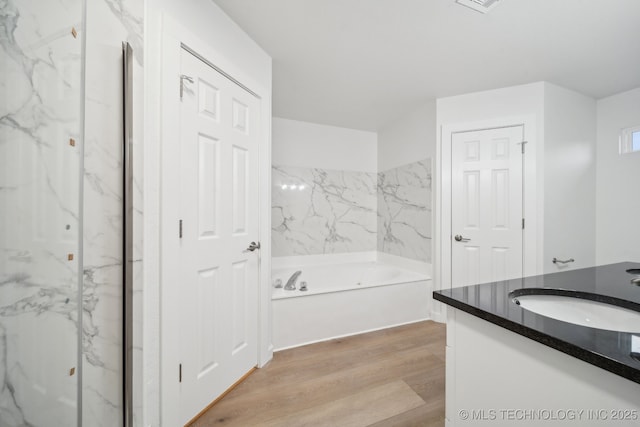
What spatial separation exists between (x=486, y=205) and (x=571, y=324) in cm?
216

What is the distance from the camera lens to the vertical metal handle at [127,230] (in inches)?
41.1

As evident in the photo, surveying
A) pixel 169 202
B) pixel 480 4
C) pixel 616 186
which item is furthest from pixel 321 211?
pixel 616 186

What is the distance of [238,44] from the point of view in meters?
1.67

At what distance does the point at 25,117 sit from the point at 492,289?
4.99ft

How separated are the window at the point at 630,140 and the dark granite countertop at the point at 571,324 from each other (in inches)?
78.2

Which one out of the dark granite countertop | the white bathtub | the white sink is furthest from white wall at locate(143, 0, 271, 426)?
the white sink

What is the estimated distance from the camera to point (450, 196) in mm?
2629

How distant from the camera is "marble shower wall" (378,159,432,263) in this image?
2854 millimetres

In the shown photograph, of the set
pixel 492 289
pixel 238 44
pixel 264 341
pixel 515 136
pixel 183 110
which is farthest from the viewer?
pixel 515 136

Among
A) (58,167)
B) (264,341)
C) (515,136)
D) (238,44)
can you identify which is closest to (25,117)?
(58,167)

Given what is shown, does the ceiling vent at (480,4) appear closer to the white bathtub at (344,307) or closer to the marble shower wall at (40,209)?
the marble shower wall at (40,209)

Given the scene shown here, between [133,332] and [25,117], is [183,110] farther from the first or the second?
[133,332]

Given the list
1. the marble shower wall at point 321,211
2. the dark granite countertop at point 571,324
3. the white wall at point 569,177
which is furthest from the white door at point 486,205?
the marble shower wall at point 321,211

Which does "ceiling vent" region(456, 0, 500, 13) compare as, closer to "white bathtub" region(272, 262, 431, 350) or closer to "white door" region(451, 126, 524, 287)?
A: "white door" region(451, 126, 524, 287)
